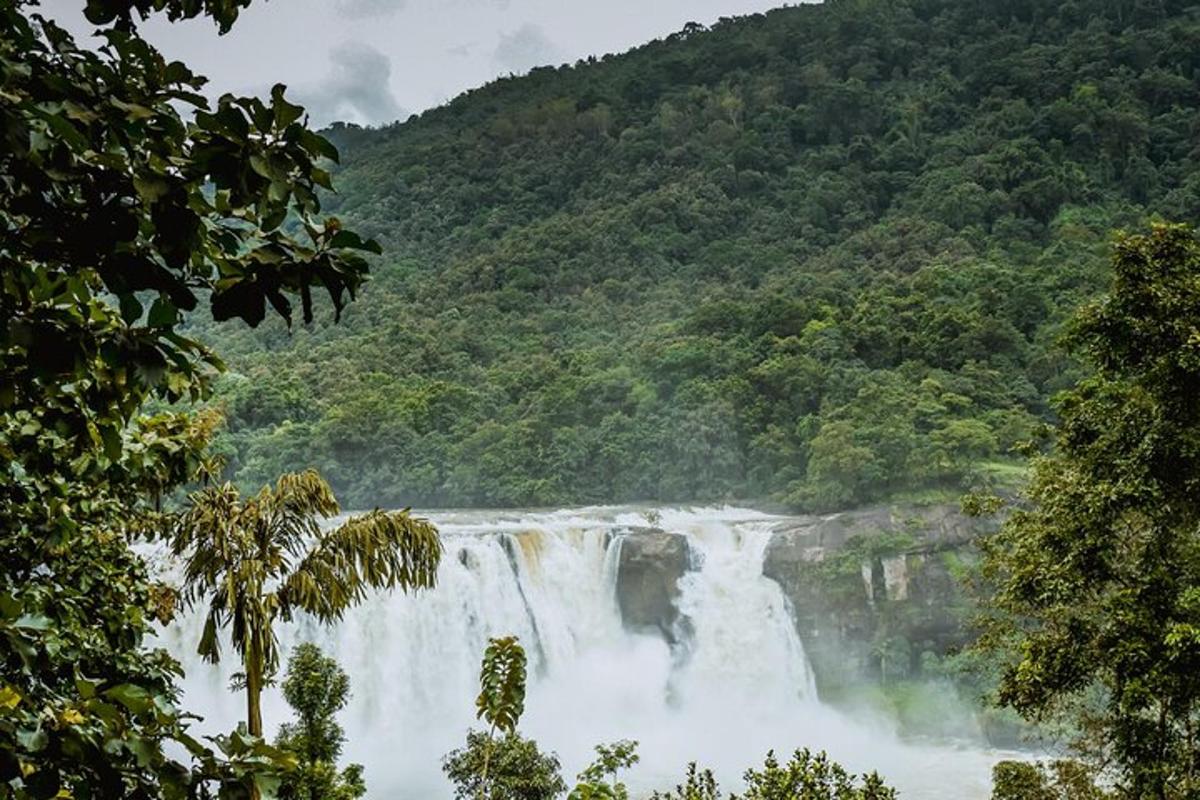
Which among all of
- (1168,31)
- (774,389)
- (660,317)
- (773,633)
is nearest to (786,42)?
(1168,31)

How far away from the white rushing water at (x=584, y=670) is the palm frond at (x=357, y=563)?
12611mm

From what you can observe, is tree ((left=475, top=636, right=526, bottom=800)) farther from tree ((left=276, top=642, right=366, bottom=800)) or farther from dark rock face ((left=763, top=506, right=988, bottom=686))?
dark rock face ((left=763, top=506, right=988, bottom=686))

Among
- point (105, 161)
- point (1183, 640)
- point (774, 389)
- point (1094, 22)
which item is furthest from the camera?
point (1094, 22)

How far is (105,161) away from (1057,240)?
141 feet

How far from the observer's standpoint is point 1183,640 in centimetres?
577

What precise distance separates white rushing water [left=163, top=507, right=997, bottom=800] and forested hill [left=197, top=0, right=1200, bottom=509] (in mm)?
5283

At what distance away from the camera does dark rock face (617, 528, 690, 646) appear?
2309 centimetres

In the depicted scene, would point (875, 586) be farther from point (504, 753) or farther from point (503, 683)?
point (503, 683)

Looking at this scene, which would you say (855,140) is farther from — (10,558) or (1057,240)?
(10,558)

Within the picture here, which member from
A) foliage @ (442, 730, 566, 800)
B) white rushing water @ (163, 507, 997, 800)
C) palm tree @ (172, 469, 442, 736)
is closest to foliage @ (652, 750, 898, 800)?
palm tree @ (172, 469, 442, 736)

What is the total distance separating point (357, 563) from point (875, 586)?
18519 millimetres

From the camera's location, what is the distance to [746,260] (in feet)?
160

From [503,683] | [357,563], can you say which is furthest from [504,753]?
[357,563]

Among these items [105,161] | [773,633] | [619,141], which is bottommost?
[773,633]
